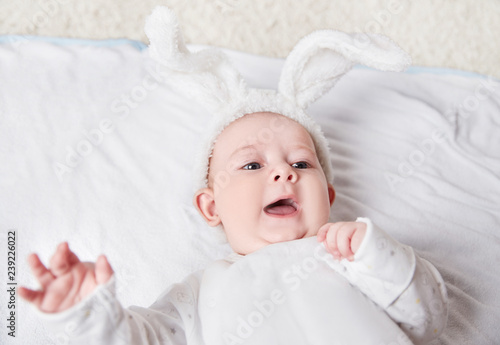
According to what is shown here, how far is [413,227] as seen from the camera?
1.35m

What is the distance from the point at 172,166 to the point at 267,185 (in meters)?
0.46

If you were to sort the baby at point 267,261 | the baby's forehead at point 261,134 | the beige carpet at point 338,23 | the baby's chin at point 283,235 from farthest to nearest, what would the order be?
the beige carpet at point 338,23
the baby's forehead at point 261,134
the baby's chin at point 283,235
the baby at point 267,261

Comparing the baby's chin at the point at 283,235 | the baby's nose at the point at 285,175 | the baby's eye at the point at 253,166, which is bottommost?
the baby's chin at the point at 283,235

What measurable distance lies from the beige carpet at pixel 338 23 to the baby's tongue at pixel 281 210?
2.97 ft

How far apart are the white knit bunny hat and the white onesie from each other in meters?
0.34

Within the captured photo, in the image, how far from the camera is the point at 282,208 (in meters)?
1.09

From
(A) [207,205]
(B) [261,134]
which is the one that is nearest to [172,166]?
(A) [207,205]

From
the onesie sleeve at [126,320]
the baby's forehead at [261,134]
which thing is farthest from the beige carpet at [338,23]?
the onesie sleeve at [126,320]

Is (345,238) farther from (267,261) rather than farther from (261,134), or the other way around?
(261,134)

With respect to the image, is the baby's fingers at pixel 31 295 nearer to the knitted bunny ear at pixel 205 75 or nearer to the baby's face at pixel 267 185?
the baby's face at pixel 267 185

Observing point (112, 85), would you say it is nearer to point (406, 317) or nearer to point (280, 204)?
point (280, 204)

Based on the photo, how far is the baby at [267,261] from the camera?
82 centimetres

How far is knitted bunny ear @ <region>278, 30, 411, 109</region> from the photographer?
122 centimetres

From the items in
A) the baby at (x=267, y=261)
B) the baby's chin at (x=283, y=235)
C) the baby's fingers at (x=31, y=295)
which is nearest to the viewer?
the baby's fingers at (x=31, y=295)
